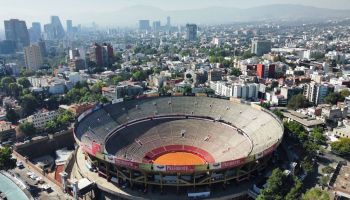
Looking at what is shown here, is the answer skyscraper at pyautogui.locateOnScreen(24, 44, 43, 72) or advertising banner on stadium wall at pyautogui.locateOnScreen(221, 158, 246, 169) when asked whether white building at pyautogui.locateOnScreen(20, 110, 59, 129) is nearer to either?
advertising banner on stadium wall at pyautogui.locateOnScreen(221, 158, 246, 169)

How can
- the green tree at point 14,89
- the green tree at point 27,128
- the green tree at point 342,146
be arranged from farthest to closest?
1. the green tree at point 14,89
2. the green tree at point 27,128
3. the green tree at point 342,146

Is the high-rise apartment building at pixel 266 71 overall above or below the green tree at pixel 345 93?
above

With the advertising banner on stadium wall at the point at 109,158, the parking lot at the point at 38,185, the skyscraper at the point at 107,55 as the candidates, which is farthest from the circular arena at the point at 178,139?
the skyscraper at the point at 107,55

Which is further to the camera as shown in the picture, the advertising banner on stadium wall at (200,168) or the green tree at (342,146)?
the green tree at (342,146)

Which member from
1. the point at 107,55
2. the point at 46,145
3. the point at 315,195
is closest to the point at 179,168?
the point at 315,195

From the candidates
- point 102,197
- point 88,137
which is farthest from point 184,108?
point 102,197

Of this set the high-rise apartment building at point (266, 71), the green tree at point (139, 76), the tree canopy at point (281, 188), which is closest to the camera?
the tree canopy at point (281, 188)

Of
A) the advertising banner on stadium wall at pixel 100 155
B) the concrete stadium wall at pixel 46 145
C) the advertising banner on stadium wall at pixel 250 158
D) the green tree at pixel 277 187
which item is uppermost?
the advertising banner on stadium wall at pixel 100 155

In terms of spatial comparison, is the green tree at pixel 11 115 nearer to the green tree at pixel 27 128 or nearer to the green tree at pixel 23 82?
the green tree at pixel 27 128

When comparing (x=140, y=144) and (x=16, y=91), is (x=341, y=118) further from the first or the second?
(x=16, y=91)
